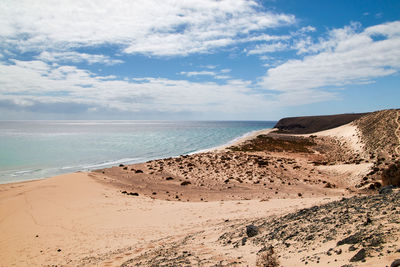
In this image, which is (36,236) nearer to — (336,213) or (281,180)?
(336,213)

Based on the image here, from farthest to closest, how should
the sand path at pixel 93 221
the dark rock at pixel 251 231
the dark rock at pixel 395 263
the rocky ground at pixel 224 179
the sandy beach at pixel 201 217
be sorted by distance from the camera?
1. the rocky ground at pixel 224 179
2. the sand path at pixel 93 221
3. the dark rock at pixel 251 231
4. the sandy beach at pixel 201 217
5. the dark rock at pixel 395 263

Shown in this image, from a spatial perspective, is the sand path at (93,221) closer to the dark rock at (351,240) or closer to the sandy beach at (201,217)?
the sandy beach at (201,217)

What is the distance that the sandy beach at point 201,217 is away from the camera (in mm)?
5371

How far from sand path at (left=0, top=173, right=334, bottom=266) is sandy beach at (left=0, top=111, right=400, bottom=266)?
0.04 meters

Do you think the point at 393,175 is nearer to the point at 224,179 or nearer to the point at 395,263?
the point at 395,263

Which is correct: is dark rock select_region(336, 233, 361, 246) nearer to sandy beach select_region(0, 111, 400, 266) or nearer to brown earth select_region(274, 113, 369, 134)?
sandy beach select_region(0, 111, 400, 266)

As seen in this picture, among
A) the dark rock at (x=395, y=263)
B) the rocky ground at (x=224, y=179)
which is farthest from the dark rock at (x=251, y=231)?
the rocky ground at (x=224, y=179)

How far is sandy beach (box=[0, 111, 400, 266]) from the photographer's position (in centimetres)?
537

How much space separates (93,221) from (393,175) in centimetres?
1302

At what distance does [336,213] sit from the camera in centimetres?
684

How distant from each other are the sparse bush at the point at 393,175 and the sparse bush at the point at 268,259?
27.9ft

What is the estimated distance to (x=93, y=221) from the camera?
1140 cm

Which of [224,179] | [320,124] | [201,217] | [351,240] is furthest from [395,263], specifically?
[320,124]

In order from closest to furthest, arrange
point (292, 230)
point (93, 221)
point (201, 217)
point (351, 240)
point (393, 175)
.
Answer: point (351, 240) → point (292, 230) → point (201, 217) → point (393, 175) → point (93, 221)
